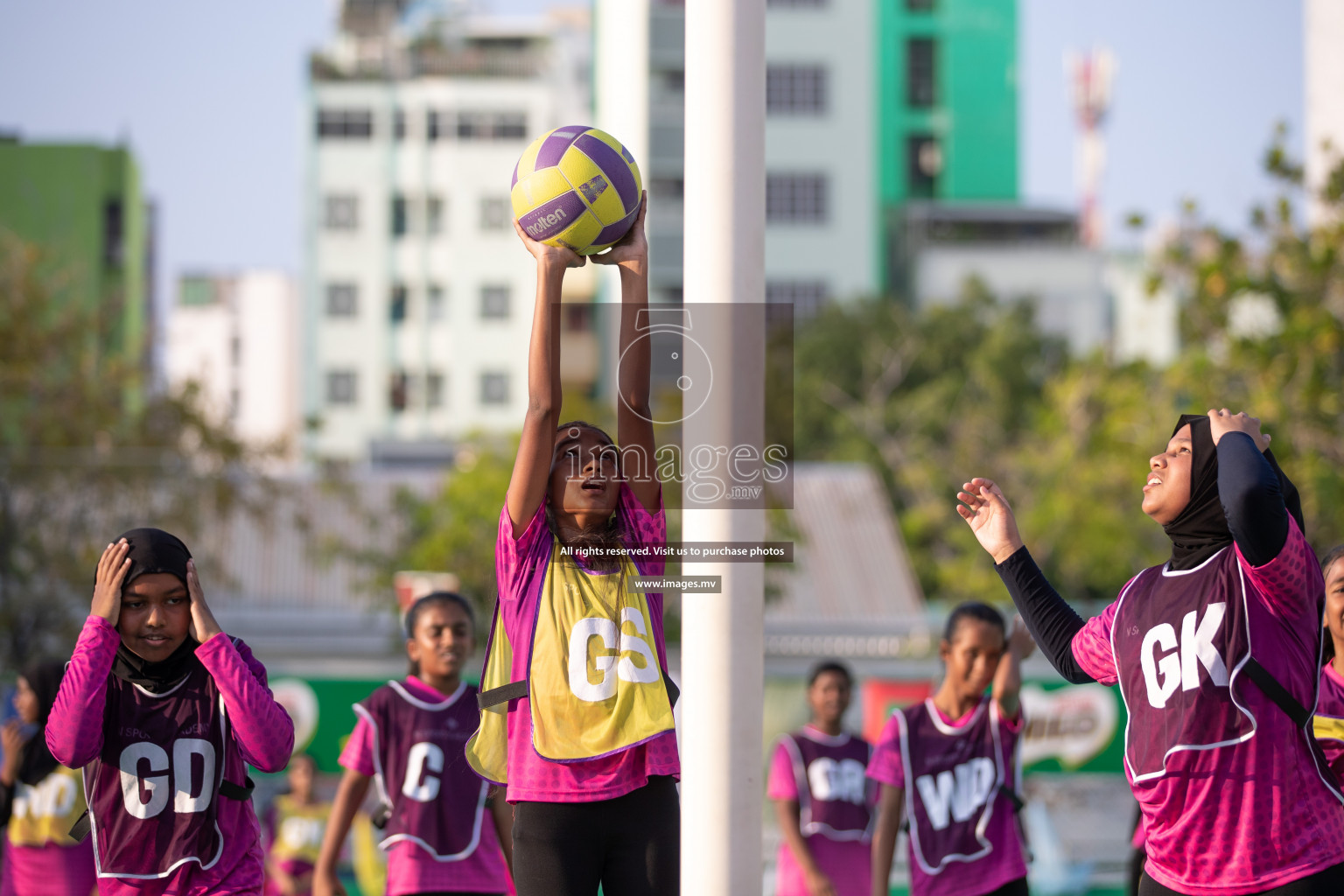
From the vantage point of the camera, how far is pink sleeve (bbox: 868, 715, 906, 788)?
5953 millimetres

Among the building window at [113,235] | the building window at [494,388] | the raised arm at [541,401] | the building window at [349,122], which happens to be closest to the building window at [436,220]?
the building window at [349,122]

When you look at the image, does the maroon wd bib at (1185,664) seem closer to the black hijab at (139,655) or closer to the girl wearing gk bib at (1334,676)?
the girl wearing gk bib at (1334,676)

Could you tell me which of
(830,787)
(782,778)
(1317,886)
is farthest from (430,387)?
(1317,886)

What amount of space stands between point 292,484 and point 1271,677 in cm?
2080

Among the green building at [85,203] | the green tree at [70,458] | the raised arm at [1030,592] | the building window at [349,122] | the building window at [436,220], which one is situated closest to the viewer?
the raised arm at [1030,592]

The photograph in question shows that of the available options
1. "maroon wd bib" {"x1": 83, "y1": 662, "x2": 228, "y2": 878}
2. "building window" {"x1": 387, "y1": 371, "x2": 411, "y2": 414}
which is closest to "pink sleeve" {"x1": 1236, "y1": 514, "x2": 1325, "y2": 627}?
"maroon wd bib" {"x1": 83, "y1": 662, "x2": 228, "y2": 878}

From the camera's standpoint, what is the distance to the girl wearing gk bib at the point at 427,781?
5676 millimetres

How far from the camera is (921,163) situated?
157ft

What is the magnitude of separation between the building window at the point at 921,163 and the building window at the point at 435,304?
52.9 feet

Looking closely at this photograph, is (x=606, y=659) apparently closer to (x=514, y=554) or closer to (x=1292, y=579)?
(x=514, y=554)

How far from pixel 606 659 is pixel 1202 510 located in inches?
62.8

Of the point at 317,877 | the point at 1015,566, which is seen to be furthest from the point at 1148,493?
the point at 317,877

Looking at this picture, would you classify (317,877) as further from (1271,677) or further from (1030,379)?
(1030,379)

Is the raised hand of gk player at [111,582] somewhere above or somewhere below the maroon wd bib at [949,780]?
above
